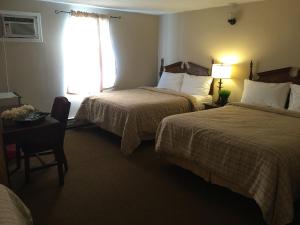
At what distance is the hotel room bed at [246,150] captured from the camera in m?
1.94

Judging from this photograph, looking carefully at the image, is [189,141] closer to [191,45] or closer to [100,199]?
[100,199]

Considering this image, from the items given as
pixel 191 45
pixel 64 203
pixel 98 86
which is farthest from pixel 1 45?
pixel 191 45

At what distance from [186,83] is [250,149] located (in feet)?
8.49

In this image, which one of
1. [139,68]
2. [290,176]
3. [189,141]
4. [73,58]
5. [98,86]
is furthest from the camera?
[139,68]

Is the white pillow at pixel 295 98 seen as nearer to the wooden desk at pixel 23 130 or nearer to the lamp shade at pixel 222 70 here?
the lamp shade at pixel 222 70

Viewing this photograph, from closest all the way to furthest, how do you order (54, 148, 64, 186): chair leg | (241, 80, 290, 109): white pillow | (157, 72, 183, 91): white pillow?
1. (54, 148, 64, 186): chair leg
2. (241, 80, 290, 109): white pillow
3. (157, 72, 183, 91): white pillow

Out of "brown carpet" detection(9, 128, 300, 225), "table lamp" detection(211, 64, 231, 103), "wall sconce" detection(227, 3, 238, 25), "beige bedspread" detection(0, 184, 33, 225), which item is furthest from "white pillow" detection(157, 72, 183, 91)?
"beige bedspread" detection(0, 184, 33, 225)

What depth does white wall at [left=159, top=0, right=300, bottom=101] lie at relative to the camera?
3.45m

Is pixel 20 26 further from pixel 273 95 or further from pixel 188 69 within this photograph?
pixel 273 95

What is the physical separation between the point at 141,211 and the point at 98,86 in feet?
9.61

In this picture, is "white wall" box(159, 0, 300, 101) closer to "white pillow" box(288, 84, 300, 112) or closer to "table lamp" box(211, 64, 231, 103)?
"table lamp" box(211, 64, 231, 103)

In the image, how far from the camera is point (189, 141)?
8.53 ft

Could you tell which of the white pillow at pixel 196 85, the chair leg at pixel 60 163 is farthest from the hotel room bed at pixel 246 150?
the white pillow at pixel 196 85

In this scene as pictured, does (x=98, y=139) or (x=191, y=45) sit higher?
(x=191, y=45)
